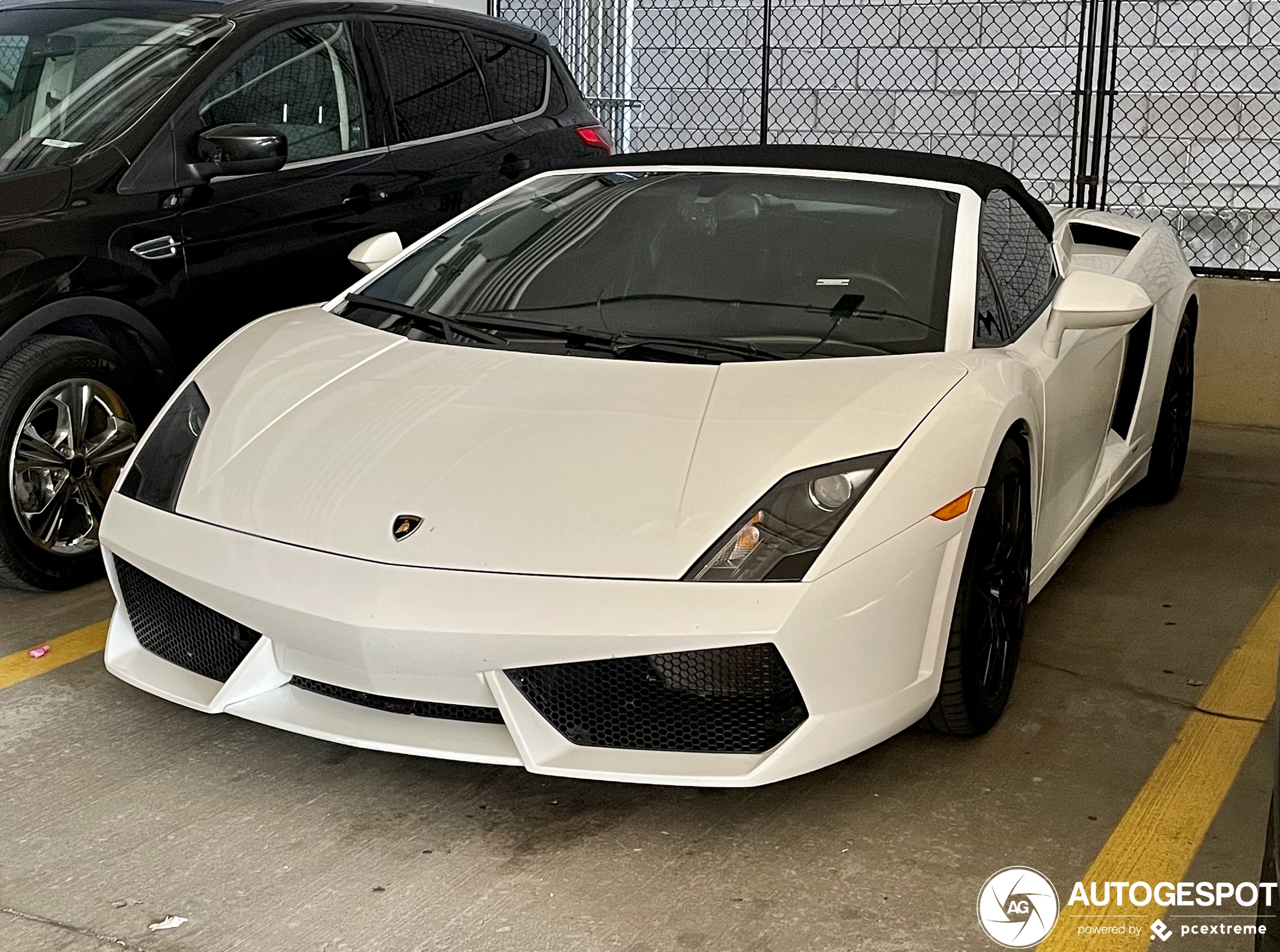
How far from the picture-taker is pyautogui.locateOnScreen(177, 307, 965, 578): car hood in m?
2.69

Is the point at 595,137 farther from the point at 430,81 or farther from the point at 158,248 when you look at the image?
the point at 158,248

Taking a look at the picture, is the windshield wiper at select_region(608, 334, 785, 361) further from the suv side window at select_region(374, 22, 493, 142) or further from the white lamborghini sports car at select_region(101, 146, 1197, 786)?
the suv side window at select_region(374, 22, 493, 142)

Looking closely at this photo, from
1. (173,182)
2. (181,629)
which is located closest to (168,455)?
(181,629)

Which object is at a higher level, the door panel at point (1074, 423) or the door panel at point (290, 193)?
the door panel at point (290, 193)

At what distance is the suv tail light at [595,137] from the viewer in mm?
6066

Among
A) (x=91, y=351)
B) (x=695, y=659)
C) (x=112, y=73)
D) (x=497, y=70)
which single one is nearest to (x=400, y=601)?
(x=695, y=659)

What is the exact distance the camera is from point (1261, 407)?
6840 mm

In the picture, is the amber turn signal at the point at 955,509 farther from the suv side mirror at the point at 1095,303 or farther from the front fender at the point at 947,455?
the suv side mirror at the point at 1095,303

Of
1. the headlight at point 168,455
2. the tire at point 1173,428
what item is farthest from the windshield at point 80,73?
the tire at point 1173,428

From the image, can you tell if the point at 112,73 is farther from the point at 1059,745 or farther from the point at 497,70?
the point at 1059,745

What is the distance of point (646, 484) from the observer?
2.77m

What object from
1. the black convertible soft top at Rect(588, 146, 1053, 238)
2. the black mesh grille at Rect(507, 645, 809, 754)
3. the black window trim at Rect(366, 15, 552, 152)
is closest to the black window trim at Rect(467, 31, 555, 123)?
A: the black window trim at Rect(366, 15, 552, 152)

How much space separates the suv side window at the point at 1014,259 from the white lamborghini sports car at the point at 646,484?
22mm

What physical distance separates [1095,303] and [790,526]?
1259mm
